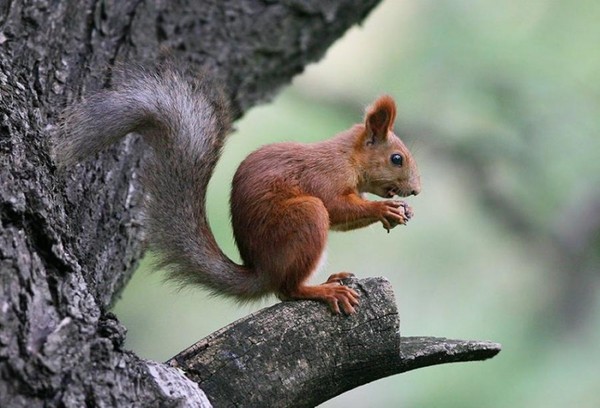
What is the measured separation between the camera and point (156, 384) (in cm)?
159

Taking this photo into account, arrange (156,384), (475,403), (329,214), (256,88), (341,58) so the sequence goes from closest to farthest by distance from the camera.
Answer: (156,384), (329,214), (256,88), (475,403), (341,58)

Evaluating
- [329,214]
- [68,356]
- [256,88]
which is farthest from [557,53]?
[68,356]

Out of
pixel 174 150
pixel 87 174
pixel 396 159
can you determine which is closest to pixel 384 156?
pixel 396 159

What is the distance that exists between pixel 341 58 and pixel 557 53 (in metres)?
1.26

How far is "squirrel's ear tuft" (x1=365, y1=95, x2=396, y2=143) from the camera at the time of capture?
7.98 feet

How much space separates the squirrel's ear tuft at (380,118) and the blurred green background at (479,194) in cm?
181

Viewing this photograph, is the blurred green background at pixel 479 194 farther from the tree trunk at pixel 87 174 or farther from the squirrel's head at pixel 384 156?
the squirrel's head at pixel 384 156

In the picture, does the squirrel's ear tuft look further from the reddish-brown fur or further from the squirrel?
the squirrel

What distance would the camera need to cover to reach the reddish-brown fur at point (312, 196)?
2158 mm

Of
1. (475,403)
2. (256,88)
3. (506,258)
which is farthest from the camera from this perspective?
(506,258)

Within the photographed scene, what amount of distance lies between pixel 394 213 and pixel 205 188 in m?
0.46

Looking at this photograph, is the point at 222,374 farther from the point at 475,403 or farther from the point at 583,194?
the point at 583,194

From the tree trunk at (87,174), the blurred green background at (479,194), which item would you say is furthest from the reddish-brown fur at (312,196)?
the blurred green background at (479,194)

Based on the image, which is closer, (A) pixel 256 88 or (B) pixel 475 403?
(A) pixel 256 88
